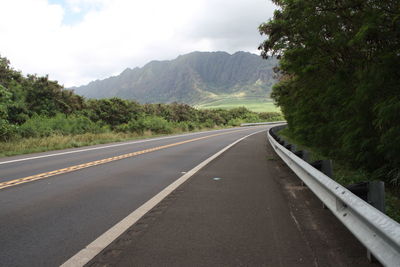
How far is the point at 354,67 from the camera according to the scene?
9117 millimetres

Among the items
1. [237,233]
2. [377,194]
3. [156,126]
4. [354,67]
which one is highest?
[354,67]

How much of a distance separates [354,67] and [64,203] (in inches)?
323

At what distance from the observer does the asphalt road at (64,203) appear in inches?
140

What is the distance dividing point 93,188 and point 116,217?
2.15 m

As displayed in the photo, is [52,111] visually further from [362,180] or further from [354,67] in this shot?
[362,180]

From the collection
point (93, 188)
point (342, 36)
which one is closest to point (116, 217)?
point (93, 188)

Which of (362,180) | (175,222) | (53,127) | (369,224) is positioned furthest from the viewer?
(53,127)

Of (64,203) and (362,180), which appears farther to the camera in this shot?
(362,180)

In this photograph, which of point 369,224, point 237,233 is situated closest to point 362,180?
point 237,233

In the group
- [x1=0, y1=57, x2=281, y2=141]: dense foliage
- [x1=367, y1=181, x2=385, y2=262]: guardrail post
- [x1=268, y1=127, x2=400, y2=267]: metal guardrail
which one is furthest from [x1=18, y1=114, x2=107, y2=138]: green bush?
[x1=367, y1=181, x2=385, y2=262]: guardrail post

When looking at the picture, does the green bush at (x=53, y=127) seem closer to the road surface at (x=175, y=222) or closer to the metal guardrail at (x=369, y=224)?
the road surface at (x=175, y=222)

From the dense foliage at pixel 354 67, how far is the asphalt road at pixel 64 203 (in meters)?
4.54

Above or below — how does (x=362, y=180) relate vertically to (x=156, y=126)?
below

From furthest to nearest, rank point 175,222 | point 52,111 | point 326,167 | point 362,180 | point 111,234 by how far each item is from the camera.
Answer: point 52,111
point 362,180
point 326,167
point 175,222
point 111,234
